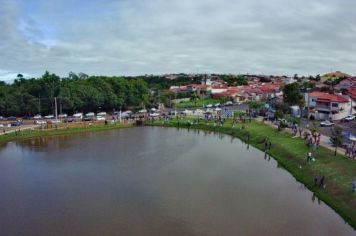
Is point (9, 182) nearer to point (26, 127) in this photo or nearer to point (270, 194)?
point (270, 194)

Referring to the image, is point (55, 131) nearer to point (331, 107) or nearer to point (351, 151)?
point (351, 151)

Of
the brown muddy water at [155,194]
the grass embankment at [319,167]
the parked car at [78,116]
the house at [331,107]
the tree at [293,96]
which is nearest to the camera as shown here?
the brown muddy water at [155,194]

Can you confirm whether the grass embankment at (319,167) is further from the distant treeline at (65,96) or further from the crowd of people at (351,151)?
the distant treeline at (65,96)

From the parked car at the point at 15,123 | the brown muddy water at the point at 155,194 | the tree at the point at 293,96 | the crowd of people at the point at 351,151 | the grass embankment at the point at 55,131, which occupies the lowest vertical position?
the brown muddy water at the point at 155,194

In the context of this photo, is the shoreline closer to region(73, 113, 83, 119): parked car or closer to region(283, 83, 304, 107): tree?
region(73, 113, 83, 119): parked car

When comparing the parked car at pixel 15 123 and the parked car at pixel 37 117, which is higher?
the parked car at pixel 37 117

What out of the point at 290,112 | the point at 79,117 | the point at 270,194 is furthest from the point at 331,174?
the point at 79,117

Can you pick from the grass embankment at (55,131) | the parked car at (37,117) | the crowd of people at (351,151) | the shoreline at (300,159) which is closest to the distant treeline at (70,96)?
the parked car at (37,117)
